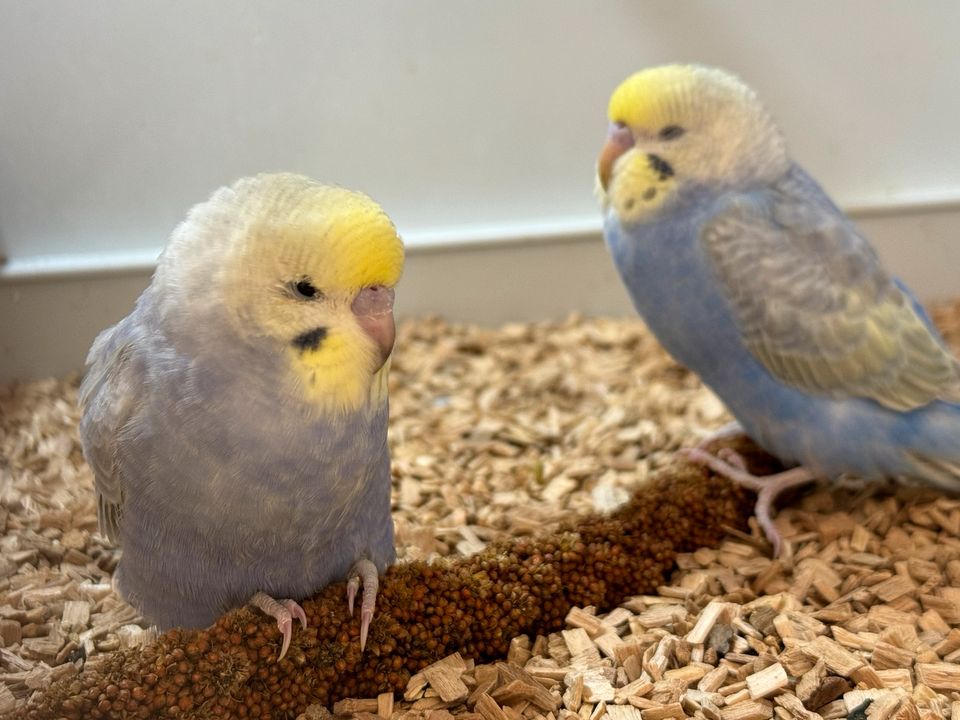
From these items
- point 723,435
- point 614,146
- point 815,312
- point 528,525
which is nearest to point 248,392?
point 528,525

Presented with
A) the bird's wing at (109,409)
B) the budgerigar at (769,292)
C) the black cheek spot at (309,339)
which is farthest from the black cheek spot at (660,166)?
the bird's wing at (109,409)

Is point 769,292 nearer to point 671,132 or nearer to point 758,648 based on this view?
point 671,132

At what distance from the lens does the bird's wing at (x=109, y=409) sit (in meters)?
1.96

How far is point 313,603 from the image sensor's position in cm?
216

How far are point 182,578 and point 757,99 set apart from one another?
6.97 feet

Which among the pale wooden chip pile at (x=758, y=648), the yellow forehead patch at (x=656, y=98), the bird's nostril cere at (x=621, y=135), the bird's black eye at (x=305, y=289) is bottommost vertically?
the pale wooden chip pile at (x=758, y=648)

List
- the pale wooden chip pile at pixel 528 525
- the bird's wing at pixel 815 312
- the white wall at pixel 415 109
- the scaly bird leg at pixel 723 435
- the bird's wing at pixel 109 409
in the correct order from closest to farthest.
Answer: the bird's wing at pixel 109 409 → the pale wooden chip pile at pixel 528 525 → the white wall at pixel 415 109 → the bird's wing at pixel 815 312 → the scaly bird leg at pixel 723 435

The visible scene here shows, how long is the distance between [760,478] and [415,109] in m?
1.69

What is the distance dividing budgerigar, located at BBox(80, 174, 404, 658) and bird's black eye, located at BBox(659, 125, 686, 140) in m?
1.29

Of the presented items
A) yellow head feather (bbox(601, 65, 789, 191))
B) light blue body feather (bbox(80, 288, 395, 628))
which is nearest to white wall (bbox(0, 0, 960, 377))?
light blue body feather (bbox(80, 288, 395, 628))

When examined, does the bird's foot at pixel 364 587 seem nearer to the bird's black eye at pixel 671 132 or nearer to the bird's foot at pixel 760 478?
the bird's foot at pixel 760 478

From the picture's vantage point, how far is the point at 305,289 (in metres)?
1.82

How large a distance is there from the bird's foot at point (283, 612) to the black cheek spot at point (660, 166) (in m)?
1.61

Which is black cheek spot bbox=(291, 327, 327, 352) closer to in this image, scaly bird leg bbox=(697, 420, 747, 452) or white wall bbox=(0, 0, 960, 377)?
white wall bbox=(0, 0, 960, 377)
